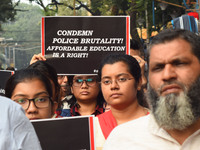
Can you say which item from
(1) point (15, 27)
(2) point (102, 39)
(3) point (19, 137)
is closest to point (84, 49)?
(2) point (102, 39)

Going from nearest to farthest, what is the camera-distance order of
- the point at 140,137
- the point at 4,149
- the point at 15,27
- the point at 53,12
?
the point at 4,149 → the point at 140,137 → the point at 53,12 → the point at 15,27

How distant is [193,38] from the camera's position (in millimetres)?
2822

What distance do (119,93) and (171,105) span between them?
160 cm

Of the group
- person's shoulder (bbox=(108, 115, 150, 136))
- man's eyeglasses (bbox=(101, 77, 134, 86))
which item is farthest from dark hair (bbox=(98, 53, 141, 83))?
person's shoulder (bbox=(108, 115, 150, 136))

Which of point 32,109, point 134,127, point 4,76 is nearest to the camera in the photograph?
point 134,127

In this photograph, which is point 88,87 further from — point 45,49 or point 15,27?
point 15,27

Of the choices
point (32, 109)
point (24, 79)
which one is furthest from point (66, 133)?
point (24, 79)

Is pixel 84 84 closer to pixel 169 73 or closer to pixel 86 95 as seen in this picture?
pixel 86 95

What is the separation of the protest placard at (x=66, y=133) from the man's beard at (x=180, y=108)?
39.8 inches

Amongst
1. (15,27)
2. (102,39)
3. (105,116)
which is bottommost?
(105,116)

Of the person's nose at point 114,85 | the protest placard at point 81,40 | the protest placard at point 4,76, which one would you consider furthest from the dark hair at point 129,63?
the protest placard at point 4,76

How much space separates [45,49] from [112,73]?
3.81ft

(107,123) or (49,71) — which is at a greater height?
(49,71)

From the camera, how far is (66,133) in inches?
140
